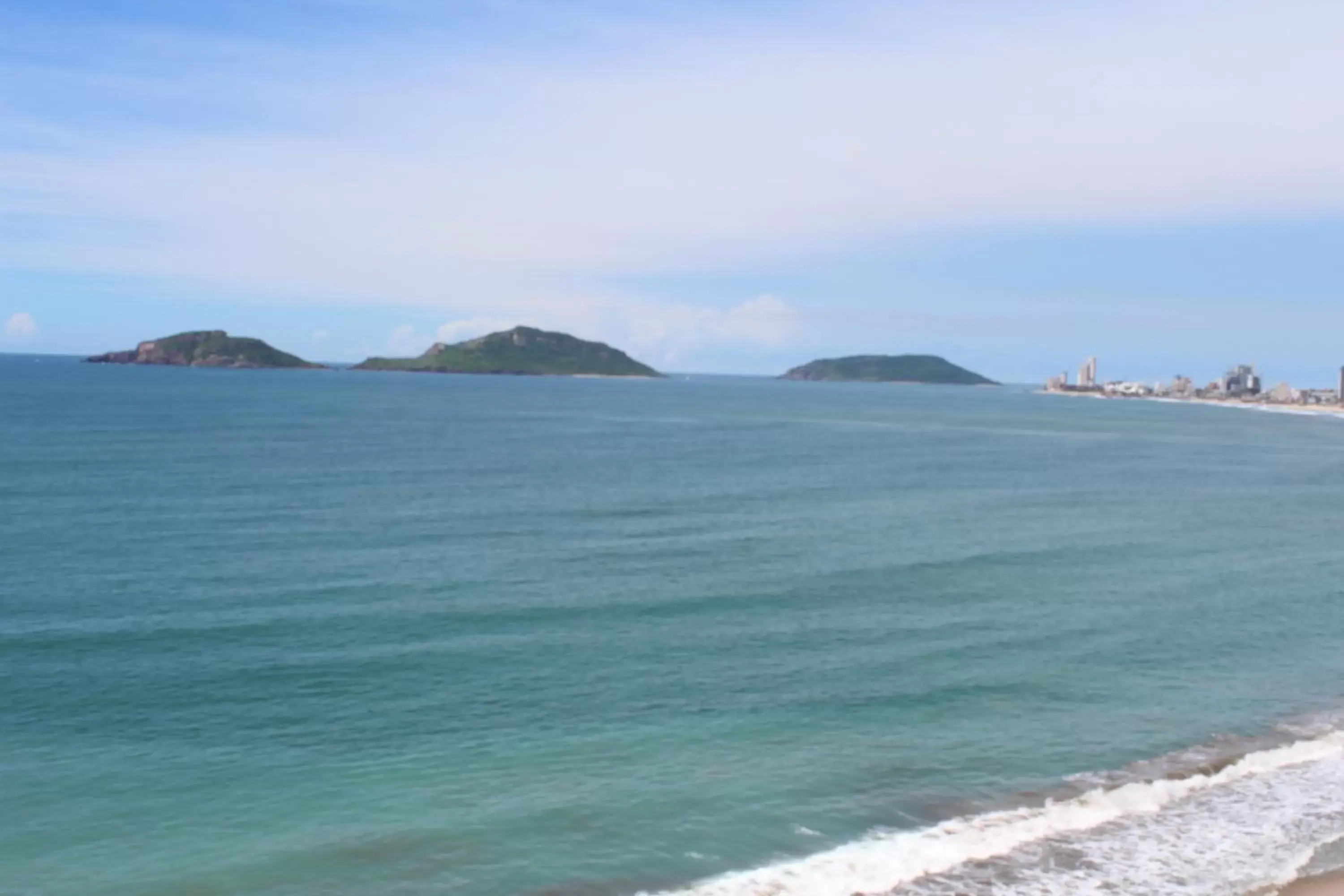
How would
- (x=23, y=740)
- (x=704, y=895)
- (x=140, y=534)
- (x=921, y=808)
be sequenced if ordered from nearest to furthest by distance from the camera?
(x=704, y=895) < (x=921, y=808) < (x=23, y=740) < (x=140, y=534)

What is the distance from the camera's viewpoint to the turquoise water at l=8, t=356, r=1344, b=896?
23.2 meters

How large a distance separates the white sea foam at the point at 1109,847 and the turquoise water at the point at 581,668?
18.4 inches

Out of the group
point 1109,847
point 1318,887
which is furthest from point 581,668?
point 1318,887

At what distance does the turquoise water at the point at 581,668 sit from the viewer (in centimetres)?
2316

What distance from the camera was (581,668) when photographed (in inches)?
1341

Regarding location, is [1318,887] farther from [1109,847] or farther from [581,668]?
[581,668]

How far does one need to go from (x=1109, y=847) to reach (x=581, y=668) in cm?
1659

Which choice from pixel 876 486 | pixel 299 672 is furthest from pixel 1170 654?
pixel 876 486

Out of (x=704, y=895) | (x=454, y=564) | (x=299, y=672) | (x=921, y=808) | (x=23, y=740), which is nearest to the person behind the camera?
(x=704, y=895)

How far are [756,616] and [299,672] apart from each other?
16.6m

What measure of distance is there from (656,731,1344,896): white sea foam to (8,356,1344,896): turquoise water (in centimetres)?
47

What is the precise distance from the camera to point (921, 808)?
24562mm

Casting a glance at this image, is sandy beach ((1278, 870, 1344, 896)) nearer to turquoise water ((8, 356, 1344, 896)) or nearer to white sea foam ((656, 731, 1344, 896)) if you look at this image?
white sea foam ((656, 731, 1344, 896))

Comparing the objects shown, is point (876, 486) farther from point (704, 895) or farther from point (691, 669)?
point (704, 895)
